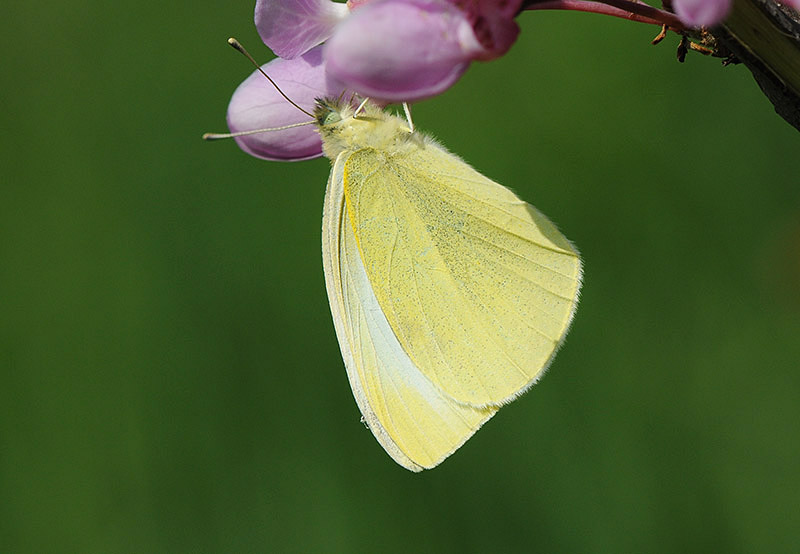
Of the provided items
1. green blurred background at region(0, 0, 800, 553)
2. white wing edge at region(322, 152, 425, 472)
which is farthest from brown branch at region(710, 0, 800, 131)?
green blurred background at region(0, 0, 800, 553)

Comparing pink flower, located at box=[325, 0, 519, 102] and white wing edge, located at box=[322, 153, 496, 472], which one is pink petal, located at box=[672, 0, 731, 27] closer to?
pink flower, located at box=[325, 0, 519, 102]

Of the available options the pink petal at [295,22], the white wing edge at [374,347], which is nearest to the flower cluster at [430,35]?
the pink petal at [295,22]

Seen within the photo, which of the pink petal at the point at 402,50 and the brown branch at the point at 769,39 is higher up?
the pink petal at the point at 402,50

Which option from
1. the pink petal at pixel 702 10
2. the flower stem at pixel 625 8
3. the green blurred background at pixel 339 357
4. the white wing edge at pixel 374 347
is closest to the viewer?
the pink petal at pixel 702 10

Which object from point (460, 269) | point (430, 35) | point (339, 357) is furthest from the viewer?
point (339, 357)

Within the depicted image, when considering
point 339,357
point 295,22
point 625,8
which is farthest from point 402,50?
point 339,357

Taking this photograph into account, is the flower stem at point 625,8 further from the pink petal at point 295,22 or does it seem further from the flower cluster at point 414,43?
the pink petal at point 295,22

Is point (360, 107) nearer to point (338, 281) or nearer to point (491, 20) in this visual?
point (338, 281)
